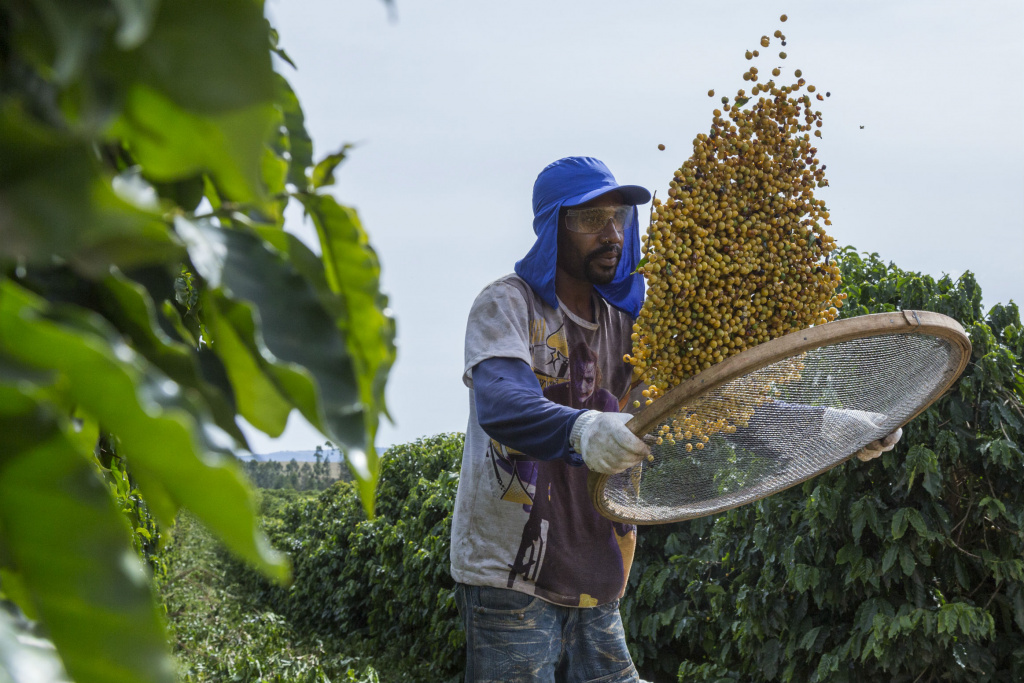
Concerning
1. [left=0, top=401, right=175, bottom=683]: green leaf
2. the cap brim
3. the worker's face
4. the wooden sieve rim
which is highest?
the cap brim

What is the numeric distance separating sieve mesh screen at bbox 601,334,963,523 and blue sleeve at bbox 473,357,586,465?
21 cm

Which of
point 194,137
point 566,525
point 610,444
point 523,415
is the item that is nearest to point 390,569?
point 566,525

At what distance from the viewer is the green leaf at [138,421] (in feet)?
1.11

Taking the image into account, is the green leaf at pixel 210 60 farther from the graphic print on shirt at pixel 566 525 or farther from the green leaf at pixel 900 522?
the green leaf at pixel 900 522

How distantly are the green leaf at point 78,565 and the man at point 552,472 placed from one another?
6.78 ft

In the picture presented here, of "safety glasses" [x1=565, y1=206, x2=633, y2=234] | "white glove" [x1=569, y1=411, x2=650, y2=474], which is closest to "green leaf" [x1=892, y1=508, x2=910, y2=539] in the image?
"safety glasses" [x1=565, y1=206, x2=633, y2=234]

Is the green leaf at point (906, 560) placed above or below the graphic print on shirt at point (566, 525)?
below

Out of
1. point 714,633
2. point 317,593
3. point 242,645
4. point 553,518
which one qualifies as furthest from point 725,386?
point 317,593

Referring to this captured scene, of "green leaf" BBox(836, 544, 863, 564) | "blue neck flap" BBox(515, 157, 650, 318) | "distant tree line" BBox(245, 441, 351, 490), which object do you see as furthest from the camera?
"distant tree line" BBox(245, 441, 351, 490)

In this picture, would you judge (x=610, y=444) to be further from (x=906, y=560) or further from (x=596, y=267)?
(x=906, y=560)

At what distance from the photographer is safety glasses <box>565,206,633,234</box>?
8.91 ft

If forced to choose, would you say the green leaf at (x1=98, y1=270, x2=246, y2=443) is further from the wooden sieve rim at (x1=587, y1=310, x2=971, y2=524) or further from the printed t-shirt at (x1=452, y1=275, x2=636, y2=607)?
the printed t-shirt at (x1=452, y1=275, x2=636, y2=607)

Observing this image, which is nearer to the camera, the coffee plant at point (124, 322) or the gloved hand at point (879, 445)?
the coffee plant at point (124, 322)

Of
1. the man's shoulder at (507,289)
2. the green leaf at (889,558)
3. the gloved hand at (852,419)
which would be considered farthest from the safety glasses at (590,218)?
the green leaf at (889,558)
